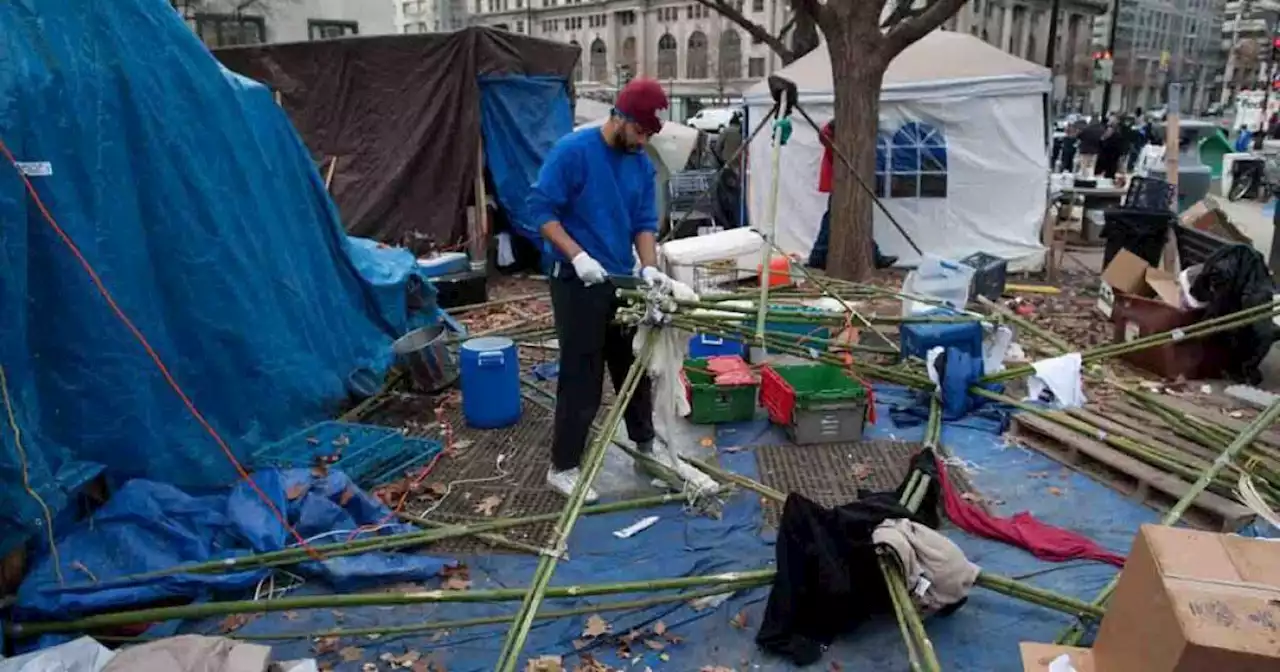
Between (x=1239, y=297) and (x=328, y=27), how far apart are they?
22202mm

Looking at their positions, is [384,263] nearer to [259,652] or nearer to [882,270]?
[259,652]

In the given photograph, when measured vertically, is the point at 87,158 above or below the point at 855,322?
above

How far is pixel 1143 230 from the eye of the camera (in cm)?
872

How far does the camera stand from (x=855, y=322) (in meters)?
5.89

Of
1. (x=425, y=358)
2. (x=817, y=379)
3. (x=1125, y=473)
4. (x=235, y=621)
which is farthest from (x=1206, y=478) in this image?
(x=425, y=358)

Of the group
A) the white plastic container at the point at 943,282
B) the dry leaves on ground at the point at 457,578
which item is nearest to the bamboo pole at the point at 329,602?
the dry leaves on ground at the point at 457,578

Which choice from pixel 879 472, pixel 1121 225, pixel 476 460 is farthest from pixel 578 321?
pixel 1121 225

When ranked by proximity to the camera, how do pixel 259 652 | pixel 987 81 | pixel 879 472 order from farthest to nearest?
pixel 987 81, pixel 879 472, pixel 259 652

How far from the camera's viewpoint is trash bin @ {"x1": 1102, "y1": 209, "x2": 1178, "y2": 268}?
8641mm

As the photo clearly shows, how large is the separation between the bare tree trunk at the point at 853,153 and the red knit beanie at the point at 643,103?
19.1 ft

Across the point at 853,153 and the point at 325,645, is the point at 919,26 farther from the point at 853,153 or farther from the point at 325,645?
the point at 325,645

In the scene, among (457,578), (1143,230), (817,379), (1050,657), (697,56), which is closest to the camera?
(1050,657)

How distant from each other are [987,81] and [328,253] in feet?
26.4

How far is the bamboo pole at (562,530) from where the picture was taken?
8.62ft
